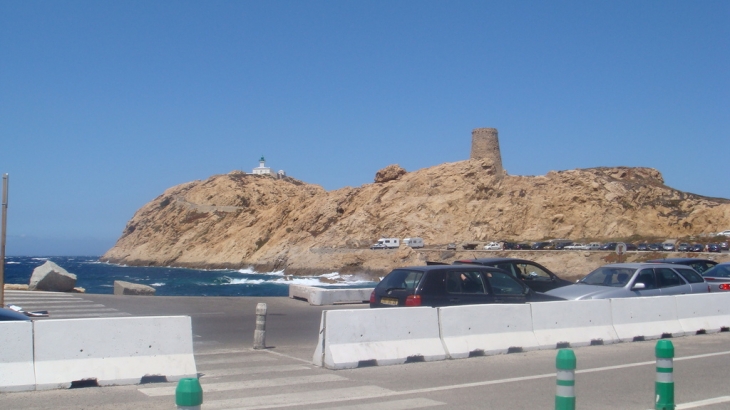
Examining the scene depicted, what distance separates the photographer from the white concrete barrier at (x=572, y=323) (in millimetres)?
12844

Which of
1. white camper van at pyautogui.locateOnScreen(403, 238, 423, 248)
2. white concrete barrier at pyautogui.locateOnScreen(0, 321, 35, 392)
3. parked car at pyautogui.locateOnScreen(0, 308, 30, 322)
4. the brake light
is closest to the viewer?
white concrete barrier at pyautogui.locateOnScreen(0, 321, 35, 392)

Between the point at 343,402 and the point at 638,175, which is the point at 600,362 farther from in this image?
the point at 638,175

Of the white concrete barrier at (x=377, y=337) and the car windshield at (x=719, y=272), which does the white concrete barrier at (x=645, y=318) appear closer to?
the white concrete barrier at (x=377, y=337)

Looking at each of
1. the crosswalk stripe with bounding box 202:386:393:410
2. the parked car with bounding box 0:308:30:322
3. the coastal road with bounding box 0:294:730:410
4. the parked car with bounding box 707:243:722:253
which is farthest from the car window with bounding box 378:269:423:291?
the parked car with bounding box 707:243:722:253

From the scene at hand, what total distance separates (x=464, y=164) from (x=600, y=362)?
260 feet

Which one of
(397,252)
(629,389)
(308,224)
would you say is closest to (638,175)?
(397,252)

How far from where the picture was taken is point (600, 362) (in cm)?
1138

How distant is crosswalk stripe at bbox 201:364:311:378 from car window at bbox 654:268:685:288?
958cm

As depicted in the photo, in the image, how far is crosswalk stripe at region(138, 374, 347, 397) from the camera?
8.92 meters

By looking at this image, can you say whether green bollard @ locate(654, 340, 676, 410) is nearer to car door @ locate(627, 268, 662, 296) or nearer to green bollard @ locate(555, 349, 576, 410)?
green bollard @ locate(555, 349, 576, 410)

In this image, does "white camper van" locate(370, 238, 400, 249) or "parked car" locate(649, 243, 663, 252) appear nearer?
"parked car" locate(649, 243, 663, 252)

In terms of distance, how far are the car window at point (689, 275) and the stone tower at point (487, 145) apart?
75722 mm

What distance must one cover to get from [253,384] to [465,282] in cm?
571

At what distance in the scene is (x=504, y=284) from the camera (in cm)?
1423
